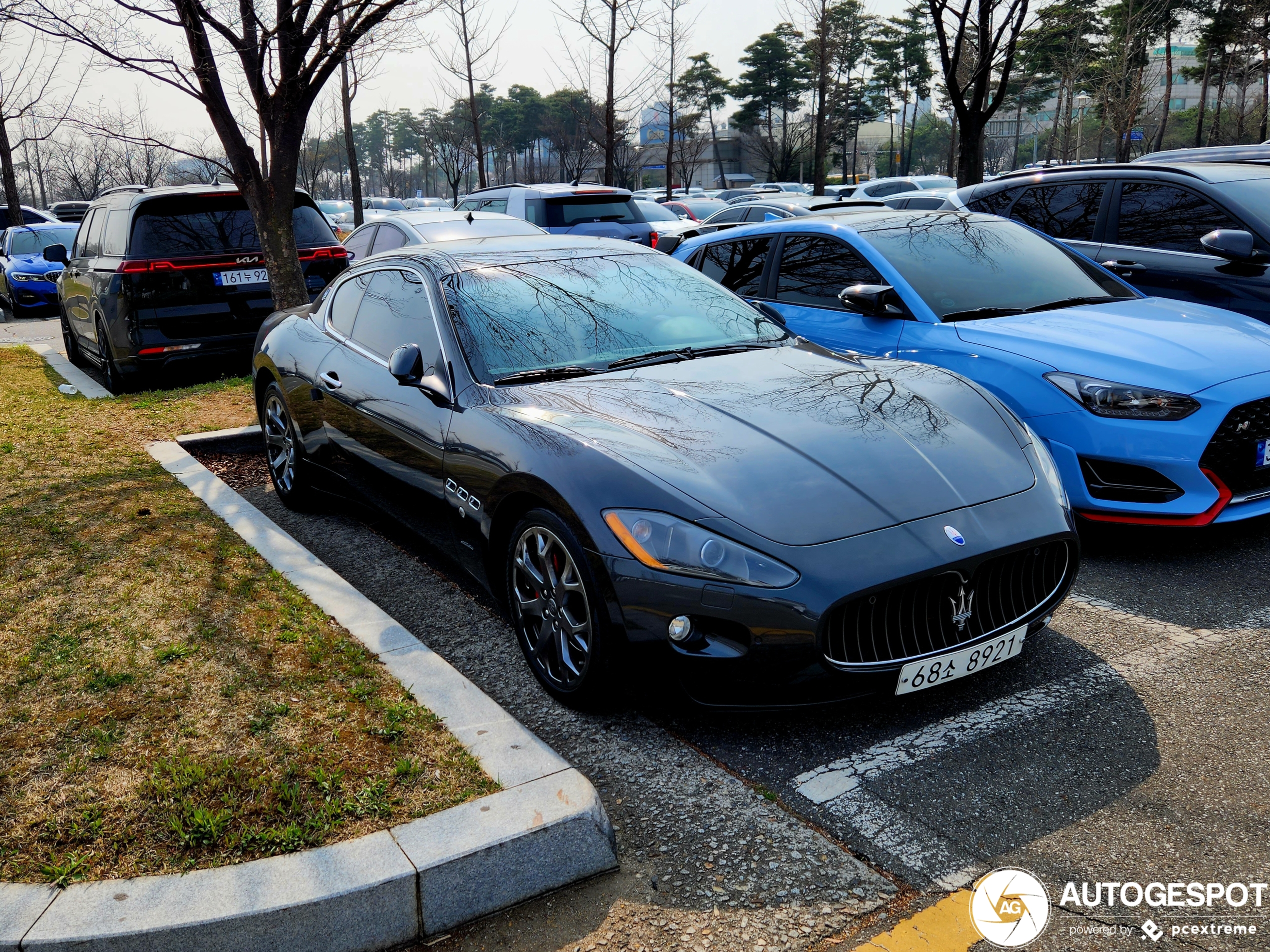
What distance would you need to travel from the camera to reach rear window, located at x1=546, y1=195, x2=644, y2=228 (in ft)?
44.9

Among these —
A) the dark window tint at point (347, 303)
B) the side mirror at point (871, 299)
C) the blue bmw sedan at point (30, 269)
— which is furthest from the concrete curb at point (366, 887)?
the blue bmw sedan at point (30, 269)

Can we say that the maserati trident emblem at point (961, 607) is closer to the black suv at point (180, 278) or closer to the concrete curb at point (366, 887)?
the concrete curb at point (366, 887)

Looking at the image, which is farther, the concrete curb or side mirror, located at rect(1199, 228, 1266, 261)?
side mirror, located at rect(1199, 228, 1266, 261)

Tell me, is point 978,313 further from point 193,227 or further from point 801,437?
point 193,227

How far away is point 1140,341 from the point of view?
4.89m

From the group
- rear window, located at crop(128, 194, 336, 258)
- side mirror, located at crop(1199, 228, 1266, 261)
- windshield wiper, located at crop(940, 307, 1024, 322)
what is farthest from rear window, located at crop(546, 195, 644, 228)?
windshield wiper, located at crop(940, 307, 1024, 322)

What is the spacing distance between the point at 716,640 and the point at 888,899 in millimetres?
832

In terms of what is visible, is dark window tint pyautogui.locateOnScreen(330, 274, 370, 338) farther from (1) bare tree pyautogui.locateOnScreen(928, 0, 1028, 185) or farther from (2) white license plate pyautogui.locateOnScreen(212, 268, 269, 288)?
(1) bare tree pyautogui.locateOnScreen(928, 0, 1028, 185)

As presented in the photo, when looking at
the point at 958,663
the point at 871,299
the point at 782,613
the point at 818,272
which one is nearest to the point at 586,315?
the point at 871,299

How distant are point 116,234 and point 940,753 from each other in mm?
8805

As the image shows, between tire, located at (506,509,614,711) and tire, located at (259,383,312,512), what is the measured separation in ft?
8.26

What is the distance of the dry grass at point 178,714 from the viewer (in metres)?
2.70

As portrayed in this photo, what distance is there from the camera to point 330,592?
4.39 meters

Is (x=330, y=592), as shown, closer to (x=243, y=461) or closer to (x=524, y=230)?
(x=243, y=461)
